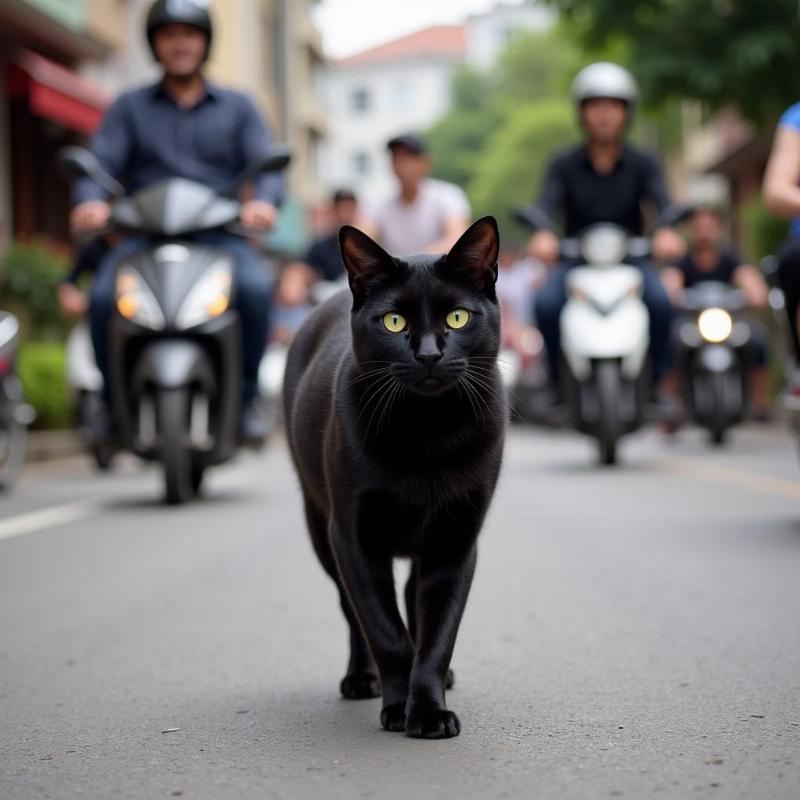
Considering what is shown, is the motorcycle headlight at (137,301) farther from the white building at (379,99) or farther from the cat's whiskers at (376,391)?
the white building at (379,99)

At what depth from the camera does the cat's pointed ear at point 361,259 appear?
3725 mm

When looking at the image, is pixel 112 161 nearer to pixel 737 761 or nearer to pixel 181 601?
pixel 181 601

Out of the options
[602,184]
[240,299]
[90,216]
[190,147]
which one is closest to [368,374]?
[90,216]

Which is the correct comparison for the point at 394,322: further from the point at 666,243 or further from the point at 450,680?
the point at 666,243

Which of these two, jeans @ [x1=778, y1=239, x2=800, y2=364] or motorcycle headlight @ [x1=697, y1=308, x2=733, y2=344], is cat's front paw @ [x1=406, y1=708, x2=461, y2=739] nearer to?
jeans @ [x1=778, y1=239, x2=800, y2=364]

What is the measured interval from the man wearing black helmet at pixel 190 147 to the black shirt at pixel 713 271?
6547mm

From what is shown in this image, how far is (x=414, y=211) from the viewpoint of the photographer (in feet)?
33.5

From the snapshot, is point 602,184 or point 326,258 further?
point 326,258

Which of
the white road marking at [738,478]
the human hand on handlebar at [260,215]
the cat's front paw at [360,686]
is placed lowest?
the white road marking at [738,478]

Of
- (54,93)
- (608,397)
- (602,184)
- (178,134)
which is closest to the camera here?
(178,134)

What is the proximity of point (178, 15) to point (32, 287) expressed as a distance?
889 centimetres

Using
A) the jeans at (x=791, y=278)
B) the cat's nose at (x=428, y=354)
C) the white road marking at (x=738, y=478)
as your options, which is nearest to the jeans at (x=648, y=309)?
the white road marking at (x=738, y=478)

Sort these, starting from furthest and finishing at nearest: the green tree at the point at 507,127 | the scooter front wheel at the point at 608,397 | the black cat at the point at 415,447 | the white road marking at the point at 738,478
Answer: the green tree at the point at 507,127 → the scooter front wheel at the point at 608,397 → the white road marking at the point at 738,478 → the black cat at the point at 415,447

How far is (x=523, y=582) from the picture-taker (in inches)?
248
